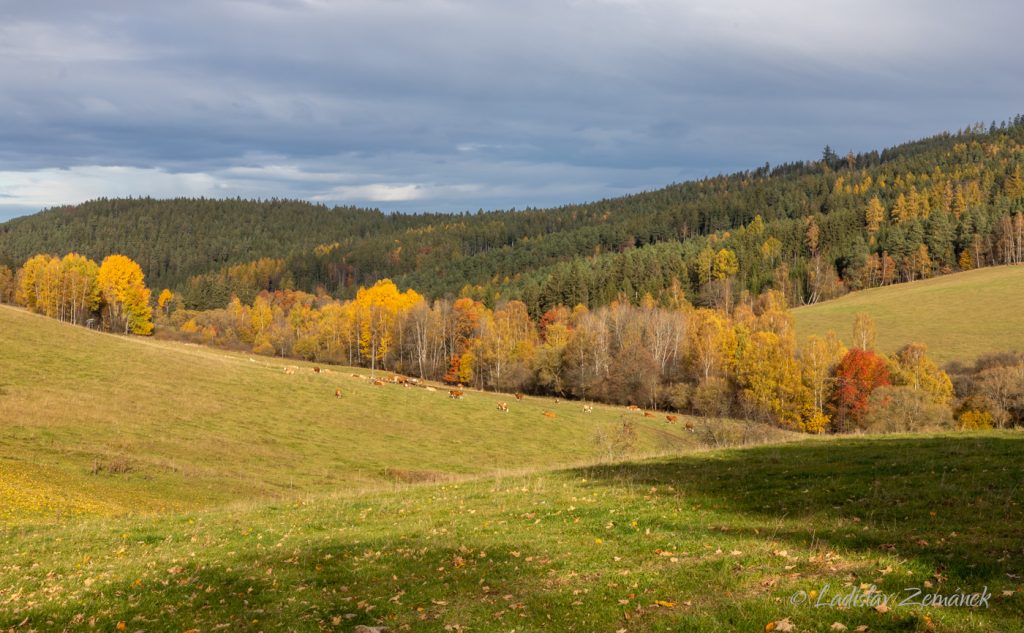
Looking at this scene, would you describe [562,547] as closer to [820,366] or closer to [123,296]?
[820,366]

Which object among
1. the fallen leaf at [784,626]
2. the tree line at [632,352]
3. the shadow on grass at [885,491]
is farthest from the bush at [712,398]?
the fallen leaf at [784,626]

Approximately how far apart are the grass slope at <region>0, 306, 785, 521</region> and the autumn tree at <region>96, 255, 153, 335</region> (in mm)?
98655

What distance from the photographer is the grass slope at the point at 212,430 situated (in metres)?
39.0

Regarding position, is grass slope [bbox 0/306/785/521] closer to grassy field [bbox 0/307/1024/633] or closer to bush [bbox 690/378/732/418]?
grassy field [bbox 0/307/1024/633]

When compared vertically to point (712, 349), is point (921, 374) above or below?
below

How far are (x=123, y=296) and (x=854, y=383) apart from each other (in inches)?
6442

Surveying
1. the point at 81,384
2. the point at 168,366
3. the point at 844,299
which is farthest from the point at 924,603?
the point at 844,299

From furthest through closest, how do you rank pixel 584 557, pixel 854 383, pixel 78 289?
1. pixel 78 289
2. pixel 854 383
3. pixel 584 557

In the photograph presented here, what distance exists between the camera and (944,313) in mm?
125062

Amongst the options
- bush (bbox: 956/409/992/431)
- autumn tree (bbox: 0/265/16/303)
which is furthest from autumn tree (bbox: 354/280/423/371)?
bush (bbox: 956/409/992/431)

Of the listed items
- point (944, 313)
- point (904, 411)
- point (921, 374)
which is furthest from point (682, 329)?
point (904, 411)

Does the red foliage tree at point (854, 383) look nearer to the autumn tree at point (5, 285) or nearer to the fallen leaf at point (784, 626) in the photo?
the fallen leaf at point (784, 626)

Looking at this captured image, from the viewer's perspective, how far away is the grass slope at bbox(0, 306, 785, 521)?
1534 inches

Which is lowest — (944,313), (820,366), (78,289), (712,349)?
(820,366)
